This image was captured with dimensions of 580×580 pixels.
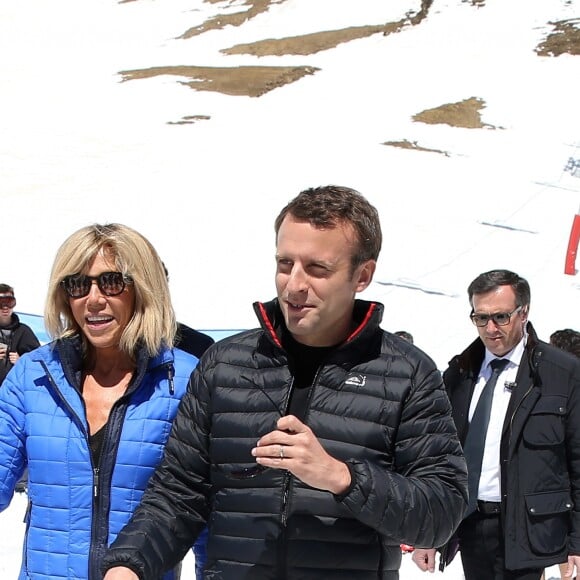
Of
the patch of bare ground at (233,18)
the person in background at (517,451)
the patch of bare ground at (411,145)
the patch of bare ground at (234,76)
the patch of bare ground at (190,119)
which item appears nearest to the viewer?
the person in background at (517,451)

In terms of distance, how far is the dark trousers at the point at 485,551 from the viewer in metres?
3.81

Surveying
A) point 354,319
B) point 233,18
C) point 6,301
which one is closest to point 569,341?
point 354,319

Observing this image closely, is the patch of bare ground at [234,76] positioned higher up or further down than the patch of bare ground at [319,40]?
further down

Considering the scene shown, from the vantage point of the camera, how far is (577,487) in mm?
3832

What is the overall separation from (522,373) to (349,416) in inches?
80.7

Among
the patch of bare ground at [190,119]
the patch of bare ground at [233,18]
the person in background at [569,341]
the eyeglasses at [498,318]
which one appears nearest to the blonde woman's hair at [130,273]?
the eyeglasses at [498,318]

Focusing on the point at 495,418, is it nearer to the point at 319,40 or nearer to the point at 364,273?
the point at 364,273

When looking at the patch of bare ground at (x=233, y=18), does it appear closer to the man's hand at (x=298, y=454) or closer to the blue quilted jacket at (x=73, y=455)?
the blue quilted jacket at (x=73, y=455)

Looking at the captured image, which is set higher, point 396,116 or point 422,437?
point 396,116

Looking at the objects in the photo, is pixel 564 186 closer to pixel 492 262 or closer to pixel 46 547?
pixel 492 262

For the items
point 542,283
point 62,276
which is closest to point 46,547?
point 62,276

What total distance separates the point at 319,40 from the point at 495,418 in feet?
131

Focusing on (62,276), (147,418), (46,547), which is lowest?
(46,547)

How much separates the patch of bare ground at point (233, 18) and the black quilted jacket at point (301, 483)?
153 feet
